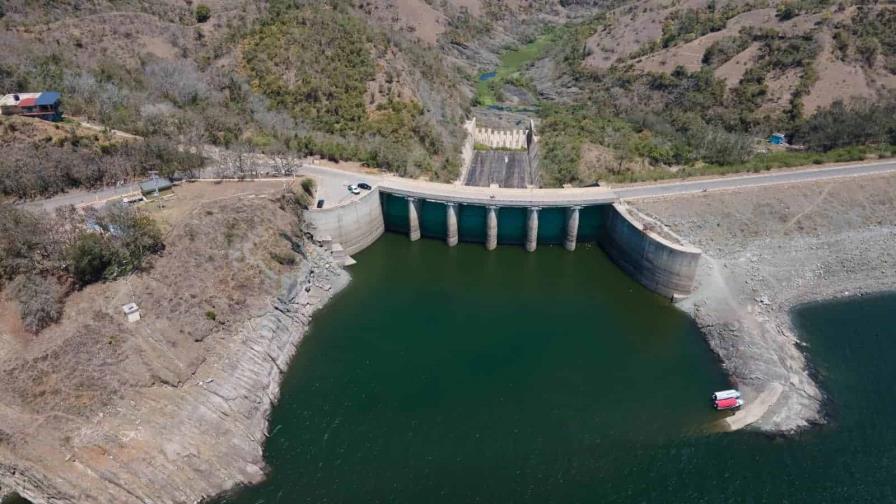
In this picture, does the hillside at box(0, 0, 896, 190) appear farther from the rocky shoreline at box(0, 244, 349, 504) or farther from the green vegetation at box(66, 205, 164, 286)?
the rocky shoreline at box(0, 244, 349, 504)

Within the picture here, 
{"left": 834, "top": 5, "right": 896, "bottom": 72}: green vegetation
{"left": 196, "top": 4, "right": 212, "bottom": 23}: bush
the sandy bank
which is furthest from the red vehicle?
{"left": 196, "top": 4, "right": 212, "bottom": 23}: bush

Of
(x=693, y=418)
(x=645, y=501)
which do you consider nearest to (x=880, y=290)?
(x=693, y=418)

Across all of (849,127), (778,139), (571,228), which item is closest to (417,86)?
(571,228)

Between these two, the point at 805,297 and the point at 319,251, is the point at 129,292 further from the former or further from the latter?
the point at 805,297

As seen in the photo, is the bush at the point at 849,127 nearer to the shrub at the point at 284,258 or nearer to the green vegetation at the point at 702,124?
the green vegetation at the point at 702,124

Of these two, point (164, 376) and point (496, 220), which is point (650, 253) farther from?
point (164, 376)
